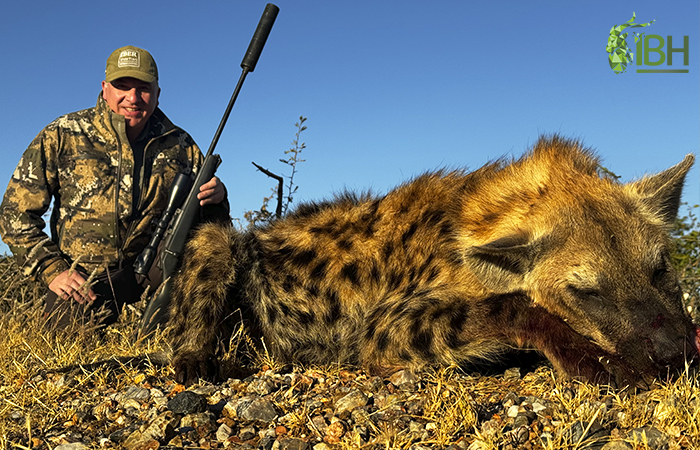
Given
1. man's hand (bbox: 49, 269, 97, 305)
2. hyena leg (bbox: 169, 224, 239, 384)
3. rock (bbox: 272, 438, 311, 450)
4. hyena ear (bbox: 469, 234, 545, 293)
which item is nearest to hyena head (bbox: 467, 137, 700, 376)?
hyena ear (bbox: 469, 234, 545, 293)

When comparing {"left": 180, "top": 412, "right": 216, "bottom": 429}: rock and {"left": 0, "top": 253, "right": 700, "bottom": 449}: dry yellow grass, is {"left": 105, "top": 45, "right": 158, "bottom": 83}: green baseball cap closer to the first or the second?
{"left": 0, "top": 253, "right": 700, "bottom": 449}: dry yellow grass

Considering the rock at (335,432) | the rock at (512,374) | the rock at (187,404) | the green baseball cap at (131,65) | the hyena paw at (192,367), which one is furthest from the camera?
the green baseball cap at (131,65)

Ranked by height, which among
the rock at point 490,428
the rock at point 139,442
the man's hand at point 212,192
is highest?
the man's hand at point 212,192

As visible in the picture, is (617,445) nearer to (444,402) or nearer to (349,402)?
(444,402)

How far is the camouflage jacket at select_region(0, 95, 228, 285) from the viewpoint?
5.84 meters

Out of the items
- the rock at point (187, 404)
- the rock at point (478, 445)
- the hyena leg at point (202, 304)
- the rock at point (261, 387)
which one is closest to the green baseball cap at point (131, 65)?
the hyena leg at point (202, 304)

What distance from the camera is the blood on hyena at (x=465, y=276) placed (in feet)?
9.91

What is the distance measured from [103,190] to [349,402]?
4.15m

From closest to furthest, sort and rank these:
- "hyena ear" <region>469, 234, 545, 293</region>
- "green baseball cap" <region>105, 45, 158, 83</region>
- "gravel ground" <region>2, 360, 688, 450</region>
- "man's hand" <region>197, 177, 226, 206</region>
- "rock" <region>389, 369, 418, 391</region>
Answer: "gravel ground" <region>2, 360, 688, 450</region> < "hyena ear" <region>469, 234, 545, 293</region> < "rock" <region>389, 369, 418, 391</region> < "man's hand" <region>197, 177, 226, 206</region> < "green baseball cap" <region>105, 45, 158, 83</region>

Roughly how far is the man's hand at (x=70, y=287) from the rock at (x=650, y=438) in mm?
4526

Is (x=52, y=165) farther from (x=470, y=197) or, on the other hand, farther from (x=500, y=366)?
(x=500, y=366)

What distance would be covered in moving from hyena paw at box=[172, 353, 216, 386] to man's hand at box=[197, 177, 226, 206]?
219 cm

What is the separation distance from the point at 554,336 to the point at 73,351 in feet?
11.1

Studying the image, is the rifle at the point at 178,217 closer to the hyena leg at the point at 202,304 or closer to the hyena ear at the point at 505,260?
the hyena leg at the point at 202,304
